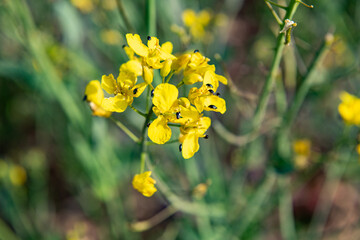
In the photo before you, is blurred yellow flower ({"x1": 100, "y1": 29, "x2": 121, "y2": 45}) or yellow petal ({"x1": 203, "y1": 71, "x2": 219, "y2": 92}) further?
blurred yellow flower ({"x1": 100, "y1": 29, "x2": 121, "y2": 45})

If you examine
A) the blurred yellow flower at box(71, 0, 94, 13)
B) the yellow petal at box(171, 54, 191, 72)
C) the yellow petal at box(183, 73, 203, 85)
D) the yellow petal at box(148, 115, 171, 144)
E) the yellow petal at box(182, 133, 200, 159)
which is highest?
the blurred yellow flower at box(71, 0, 94, 13)

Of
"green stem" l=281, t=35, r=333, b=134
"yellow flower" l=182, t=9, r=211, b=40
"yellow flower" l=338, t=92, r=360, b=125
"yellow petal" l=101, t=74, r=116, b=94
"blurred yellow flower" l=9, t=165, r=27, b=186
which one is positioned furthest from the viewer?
"blurred yellow flower" l=9, t=165, r=27, b=186

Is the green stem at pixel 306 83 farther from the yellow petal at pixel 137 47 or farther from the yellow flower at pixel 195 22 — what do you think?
the yellow flower at pixel 195 22

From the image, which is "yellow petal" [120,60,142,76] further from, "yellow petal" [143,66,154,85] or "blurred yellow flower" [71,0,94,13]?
"blurred yellow flower" [71,0,94,13]

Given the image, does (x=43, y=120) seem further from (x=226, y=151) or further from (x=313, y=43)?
(x=313, y=43)

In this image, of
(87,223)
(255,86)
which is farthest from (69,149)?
(255,86)

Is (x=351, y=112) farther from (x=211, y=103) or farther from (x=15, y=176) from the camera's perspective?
(x=15, y=176)

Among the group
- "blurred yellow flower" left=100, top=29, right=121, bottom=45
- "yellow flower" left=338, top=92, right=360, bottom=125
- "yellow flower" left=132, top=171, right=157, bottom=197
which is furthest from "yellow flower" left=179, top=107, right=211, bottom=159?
"blurred yellow flower" left=100, top=29, right=121, bottom=45
